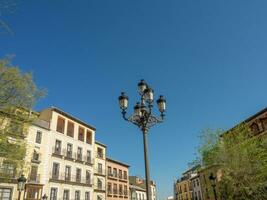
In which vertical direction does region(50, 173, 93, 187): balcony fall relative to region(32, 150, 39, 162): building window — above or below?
below

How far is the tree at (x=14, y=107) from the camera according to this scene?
58.5 feet

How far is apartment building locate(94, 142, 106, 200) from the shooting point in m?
42.7

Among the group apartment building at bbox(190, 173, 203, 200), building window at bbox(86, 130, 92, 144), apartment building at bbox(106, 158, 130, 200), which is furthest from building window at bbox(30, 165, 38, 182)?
apartment building at bbox(190, 173, 203, 200)

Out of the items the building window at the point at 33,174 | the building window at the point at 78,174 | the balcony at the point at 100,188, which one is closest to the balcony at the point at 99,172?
the balcony at the point at 100,188

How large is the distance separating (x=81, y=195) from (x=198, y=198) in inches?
1243

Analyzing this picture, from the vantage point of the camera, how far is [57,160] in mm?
34906

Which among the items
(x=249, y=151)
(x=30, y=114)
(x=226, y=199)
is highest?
(x=30, y=114)

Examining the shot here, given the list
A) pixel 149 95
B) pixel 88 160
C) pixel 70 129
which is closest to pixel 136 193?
pixel 88 160

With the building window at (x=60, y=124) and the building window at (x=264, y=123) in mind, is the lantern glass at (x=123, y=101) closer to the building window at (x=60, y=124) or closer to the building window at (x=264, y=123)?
the building window at (x=60, y=124)

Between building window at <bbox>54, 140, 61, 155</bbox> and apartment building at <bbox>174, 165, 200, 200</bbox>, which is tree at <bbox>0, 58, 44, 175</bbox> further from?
apartment building at <bbox>174, 165, 200, 200</bbox>

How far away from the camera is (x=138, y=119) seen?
31.6 ft

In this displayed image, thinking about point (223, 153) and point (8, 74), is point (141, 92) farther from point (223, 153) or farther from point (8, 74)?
point (223, 153)

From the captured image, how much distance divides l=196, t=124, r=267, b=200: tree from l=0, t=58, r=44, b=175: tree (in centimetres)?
1923

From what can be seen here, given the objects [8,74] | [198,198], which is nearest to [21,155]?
[8,74]
